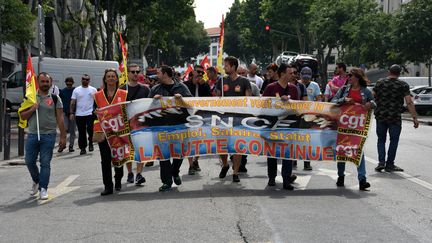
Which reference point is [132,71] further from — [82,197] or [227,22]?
[227,22]

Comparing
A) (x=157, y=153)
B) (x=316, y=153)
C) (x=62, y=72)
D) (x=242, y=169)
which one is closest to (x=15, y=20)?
(x=62, y=72)

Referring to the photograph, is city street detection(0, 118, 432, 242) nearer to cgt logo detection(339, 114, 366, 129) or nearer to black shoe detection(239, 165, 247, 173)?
black shoe detection(239, 165, 247, 173)

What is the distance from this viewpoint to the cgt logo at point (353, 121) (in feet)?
29.4

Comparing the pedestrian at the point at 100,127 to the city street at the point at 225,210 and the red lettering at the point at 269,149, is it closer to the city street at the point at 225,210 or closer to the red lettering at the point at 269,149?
the city street at the point at 225,210

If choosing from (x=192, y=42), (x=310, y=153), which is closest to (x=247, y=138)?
(x=310, y=153)

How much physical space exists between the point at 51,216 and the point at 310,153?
3.70 m

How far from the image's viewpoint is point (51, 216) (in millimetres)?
7230

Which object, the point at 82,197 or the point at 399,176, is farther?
the point at 399,176

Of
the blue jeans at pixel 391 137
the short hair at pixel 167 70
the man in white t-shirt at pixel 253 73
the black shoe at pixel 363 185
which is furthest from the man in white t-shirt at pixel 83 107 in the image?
the black shoe at pixel 363 185

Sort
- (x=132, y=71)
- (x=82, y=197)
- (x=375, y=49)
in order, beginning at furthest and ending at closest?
(x=375, y=49), (x=132, y=71), (x=82, y=197)

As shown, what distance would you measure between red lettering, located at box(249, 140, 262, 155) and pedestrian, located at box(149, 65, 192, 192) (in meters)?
1.05

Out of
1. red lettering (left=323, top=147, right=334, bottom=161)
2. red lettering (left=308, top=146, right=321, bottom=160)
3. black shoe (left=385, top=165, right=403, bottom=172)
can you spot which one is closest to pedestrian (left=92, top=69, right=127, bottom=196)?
red lettering (left=308, top=146, right=321, bottom=160)

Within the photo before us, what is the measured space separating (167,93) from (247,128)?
1.23 metres

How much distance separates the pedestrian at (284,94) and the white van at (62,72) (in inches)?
633
